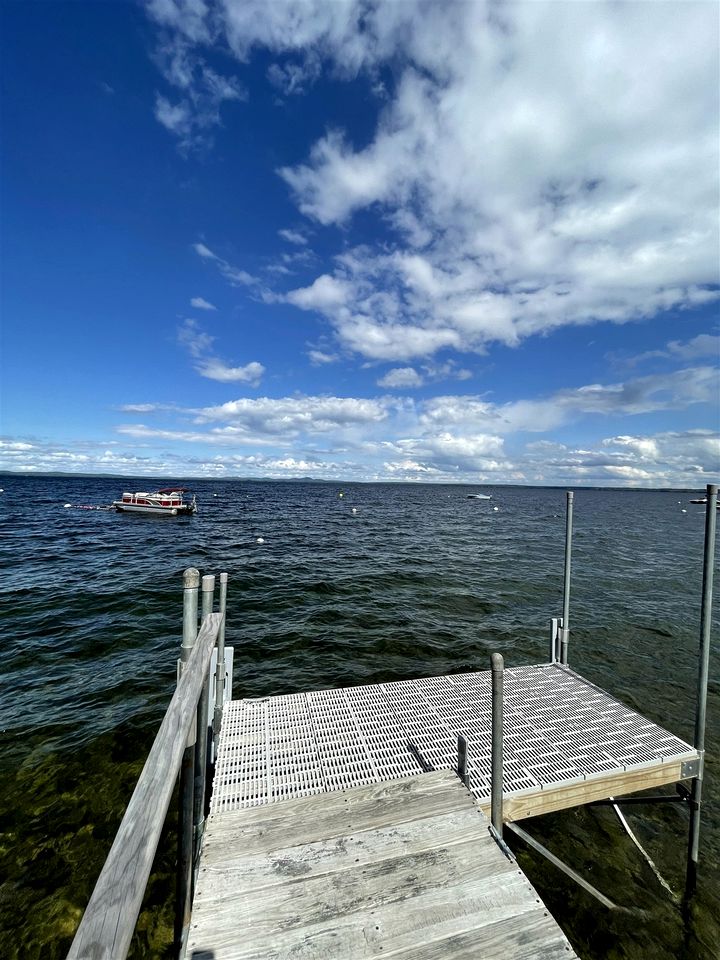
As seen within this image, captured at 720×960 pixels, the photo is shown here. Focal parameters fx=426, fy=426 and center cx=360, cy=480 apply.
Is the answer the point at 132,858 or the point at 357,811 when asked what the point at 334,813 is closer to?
the point at 357,811

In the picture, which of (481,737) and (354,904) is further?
(481,737)

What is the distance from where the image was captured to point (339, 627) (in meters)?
12.9

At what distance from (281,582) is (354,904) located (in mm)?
15367

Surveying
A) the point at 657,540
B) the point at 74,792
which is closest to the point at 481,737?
the point at 74,792

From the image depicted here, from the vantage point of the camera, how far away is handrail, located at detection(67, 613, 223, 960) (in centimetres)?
111

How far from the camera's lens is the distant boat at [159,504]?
40.2 meters

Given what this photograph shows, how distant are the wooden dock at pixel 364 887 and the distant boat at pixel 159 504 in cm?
3976

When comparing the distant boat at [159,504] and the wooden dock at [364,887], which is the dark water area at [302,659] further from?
the distant boat at [159,504]

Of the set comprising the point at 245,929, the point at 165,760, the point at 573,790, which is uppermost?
the point at 165,760

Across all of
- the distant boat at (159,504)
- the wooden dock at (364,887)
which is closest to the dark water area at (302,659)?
the wooden dock at (364,887)

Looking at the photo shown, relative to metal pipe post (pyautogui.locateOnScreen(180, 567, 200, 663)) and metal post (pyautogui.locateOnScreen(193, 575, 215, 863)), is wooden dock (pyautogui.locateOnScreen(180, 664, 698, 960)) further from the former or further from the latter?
metal pipe post (pyautogui.locateOnScreen(180, 567, 200, 663))

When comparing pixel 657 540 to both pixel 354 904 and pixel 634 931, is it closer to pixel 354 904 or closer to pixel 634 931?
pixel 634 931

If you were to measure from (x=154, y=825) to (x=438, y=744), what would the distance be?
4459 millimetres

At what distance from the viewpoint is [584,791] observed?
4.71m
